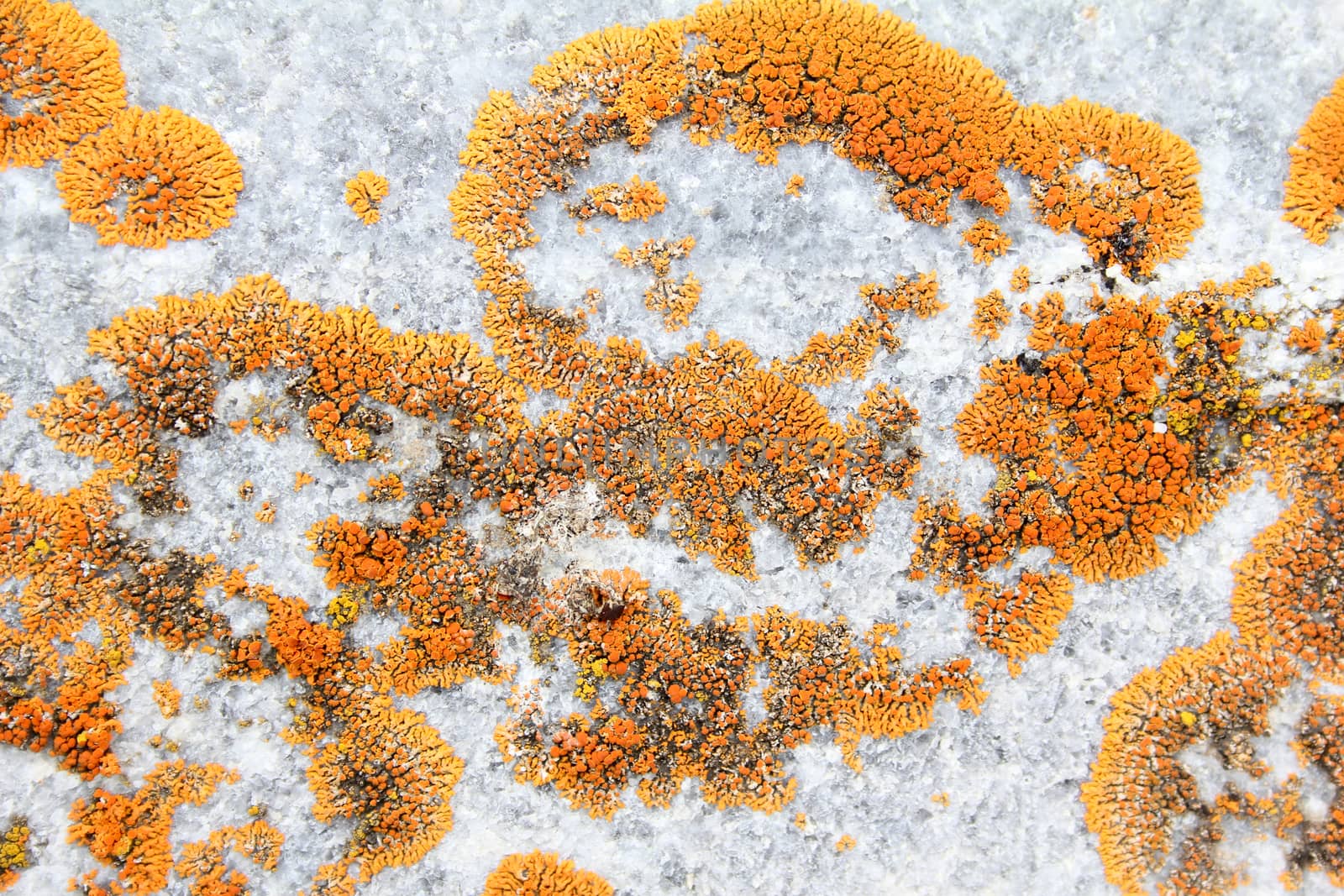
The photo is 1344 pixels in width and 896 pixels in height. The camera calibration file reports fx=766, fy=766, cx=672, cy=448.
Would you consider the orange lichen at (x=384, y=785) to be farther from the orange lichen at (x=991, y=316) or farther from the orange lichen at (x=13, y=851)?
the orange lichen at (x=991, y=316)

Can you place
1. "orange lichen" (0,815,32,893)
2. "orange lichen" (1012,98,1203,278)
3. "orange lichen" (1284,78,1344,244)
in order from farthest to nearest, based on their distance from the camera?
"orange lichen" (1012,98,1203,278) → "orange lichen" (1284,78,1344,244) → "orange lichen" (0,815,32,893)

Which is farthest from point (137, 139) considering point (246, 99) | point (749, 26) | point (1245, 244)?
point (1245, 244)

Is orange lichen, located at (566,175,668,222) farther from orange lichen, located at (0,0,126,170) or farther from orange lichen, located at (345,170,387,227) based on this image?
orange lichen, located at (0,0,126,170)

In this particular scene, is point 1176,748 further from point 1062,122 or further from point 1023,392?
point 1062,122

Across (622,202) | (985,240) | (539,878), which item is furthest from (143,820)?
(985,240)

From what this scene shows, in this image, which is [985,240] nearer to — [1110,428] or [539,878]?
[1110,428]

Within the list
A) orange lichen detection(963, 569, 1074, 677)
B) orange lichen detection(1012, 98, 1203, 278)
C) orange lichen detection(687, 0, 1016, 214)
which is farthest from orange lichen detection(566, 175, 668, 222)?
orange lichen detection(963, 569, 1074, 677)
